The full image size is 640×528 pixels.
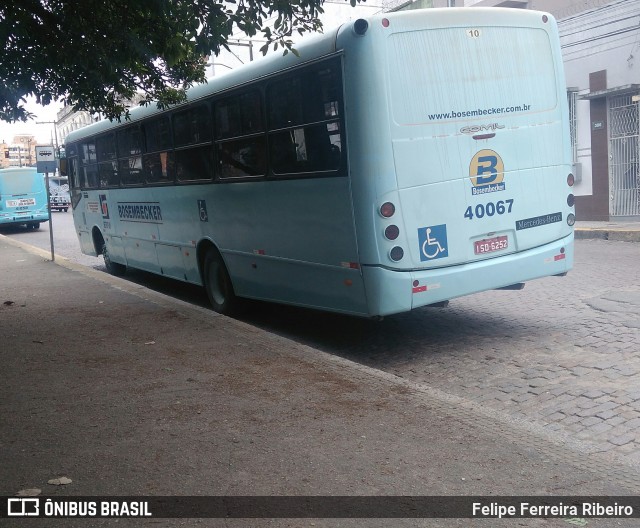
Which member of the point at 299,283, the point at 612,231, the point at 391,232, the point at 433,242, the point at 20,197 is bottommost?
the point at 612,231

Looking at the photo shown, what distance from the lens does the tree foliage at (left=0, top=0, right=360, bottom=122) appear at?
669 centimetres

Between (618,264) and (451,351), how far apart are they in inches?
232

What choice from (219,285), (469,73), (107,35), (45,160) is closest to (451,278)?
(469,73)

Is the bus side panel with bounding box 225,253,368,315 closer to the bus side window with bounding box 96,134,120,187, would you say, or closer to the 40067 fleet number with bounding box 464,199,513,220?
the 40067 fleet number with bounding box 464,199,513,220

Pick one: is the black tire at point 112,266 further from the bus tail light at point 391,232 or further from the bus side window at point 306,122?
the bus tail light at point 391,232

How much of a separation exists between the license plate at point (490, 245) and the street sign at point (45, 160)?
13.2 meters

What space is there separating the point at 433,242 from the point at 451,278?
0.39m

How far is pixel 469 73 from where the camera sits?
22.3 ft

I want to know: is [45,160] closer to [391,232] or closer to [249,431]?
[391,232]

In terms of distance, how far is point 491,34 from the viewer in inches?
272

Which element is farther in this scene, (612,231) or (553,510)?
(612,231)

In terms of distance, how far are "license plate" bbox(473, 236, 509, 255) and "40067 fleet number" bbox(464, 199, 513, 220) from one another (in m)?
0.25

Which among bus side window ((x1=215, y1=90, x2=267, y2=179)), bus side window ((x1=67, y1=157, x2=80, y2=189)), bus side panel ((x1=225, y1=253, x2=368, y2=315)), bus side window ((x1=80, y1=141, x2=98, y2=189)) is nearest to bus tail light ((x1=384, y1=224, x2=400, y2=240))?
bus side panel ((x1=225, y1=253, x2=368, y2=315))

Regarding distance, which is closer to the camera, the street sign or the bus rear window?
the bus rear window
